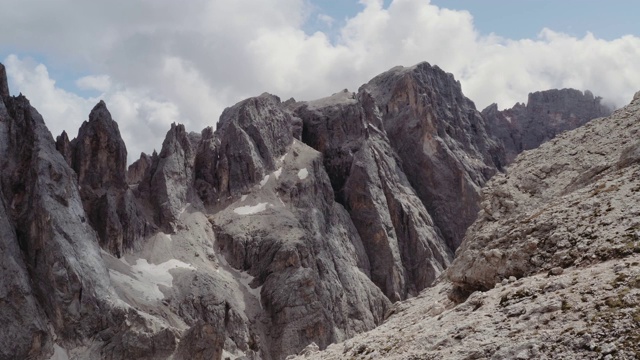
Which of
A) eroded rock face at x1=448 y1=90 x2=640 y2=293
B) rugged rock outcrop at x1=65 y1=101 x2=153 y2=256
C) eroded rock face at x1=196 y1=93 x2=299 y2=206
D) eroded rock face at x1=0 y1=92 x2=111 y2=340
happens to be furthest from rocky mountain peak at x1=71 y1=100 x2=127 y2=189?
eroded rock face at x1=448 y1=90 x2=640 y2=293

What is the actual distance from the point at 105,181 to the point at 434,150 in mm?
89763

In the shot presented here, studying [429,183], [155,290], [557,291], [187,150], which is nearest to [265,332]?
[155,290]

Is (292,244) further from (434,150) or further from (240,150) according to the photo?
(434,150)

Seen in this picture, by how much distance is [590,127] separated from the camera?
3700 centimetres

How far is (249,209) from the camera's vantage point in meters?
Result: 134

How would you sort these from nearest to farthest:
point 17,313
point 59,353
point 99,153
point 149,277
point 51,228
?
1. point 17,313
2. point 59,353
3. point 51,228
4. point 149,277
5. point 99,153

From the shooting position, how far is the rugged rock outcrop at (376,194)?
146750mm

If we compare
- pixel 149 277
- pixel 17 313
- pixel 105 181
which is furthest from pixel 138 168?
pixel 17 313

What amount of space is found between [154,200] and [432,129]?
3211 inches

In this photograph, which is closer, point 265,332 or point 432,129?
point 265,332

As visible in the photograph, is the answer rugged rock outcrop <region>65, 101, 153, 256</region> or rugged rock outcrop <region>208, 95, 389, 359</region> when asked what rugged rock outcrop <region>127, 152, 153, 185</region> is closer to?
rugged rock outcrop <region>208, 95, 389, 359</region>

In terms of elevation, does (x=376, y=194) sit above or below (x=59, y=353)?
above

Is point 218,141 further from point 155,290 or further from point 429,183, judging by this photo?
point 429,183

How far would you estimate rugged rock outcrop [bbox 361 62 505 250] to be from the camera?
169875mm
